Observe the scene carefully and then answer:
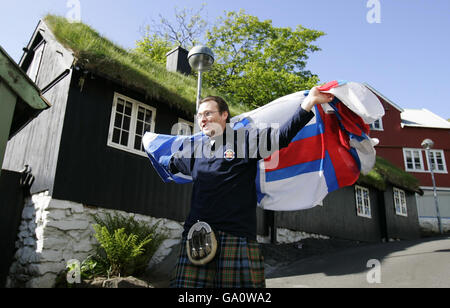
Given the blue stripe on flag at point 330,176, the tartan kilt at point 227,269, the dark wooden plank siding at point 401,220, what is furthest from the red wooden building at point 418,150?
the tartan kilt at point 227,269

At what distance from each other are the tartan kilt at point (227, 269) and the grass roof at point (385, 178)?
14493mm

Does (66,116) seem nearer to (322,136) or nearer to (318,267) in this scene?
(322,136)

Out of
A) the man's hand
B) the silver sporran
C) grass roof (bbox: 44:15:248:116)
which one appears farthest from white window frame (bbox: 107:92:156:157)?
the man's hand

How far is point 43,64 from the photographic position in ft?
37.6

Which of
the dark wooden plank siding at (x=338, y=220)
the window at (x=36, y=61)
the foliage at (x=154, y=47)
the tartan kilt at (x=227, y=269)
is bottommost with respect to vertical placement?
the tartan kilt at (x=227, y=269)

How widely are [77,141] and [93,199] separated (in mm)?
1408

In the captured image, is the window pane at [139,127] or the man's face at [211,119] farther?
the window pane at [139,127]

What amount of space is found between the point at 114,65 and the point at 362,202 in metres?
13.4

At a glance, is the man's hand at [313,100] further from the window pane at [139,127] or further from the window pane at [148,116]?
the window pane at [148,116]

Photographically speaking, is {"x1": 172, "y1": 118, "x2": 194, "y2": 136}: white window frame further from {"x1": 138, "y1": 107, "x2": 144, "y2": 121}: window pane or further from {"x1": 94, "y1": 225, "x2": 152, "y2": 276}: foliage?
{"x1": 94, "y1": 225, "x2": 152, "y2": 276}: foliage

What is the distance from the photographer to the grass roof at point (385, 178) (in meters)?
17.0

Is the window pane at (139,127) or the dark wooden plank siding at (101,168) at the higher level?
the window pane at (139,127)

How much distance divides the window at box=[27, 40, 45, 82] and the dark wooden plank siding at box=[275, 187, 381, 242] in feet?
30.8

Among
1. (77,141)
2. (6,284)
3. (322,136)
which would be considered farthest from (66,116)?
(322,136)
